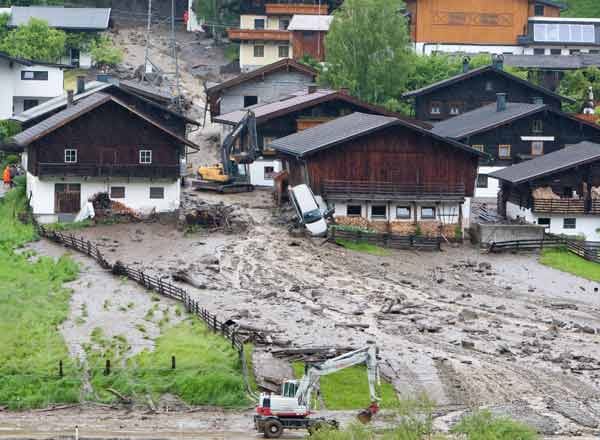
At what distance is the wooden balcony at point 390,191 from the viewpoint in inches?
2469

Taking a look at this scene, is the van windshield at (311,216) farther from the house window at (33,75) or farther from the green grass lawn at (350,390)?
the house window at (33,75)

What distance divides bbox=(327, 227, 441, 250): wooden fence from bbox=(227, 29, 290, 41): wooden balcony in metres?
38.1

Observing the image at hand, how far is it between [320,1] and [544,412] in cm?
6582

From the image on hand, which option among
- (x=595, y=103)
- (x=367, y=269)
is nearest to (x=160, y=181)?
(x=367, y=269)

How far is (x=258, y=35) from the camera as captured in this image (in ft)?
319

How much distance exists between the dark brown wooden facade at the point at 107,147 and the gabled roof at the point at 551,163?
48.1 feet

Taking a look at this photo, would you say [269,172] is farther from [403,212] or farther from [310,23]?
[310,23]

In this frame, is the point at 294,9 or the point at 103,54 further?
the point at 294,9

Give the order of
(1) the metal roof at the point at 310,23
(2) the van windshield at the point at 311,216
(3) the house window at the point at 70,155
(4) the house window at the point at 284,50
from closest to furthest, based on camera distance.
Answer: (2) the van windshield at the point at 311,216 → (3) the house window at the point at 70,155 → (1) the metal roof at the point at 310,23 → (4) the house window at the point at 284,50

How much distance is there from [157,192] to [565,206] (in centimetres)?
1711

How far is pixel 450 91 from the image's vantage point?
84.2m

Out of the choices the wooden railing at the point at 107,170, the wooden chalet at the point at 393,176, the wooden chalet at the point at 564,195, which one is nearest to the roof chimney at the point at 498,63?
the wooden chalet at the point at 564,195

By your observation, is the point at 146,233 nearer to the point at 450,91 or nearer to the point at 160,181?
the point at 160,181

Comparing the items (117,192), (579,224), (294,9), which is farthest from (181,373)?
(294,9)
